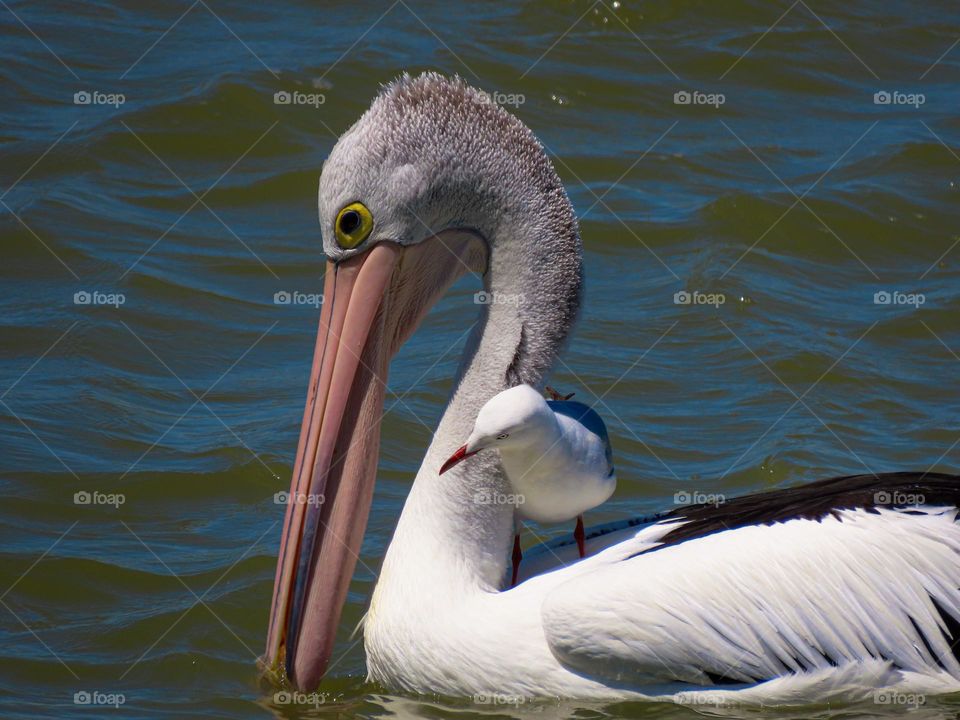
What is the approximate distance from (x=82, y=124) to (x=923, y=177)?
6181mm

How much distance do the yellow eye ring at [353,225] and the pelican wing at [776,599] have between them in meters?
1.36

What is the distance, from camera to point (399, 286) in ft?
17.0

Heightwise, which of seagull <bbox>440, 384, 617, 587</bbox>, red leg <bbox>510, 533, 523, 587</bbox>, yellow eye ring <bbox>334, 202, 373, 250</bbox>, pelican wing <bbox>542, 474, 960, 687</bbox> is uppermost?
yellow eye ring <bbox>334, 202, 373, 250</bbox>

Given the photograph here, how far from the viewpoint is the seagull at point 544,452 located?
479cm

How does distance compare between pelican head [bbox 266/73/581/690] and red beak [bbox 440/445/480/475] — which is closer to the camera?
red beak [bbox 440/445/480/475]

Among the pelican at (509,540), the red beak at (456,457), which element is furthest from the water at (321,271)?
the red beak at (456,457)

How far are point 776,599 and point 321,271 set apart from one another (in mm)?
5105

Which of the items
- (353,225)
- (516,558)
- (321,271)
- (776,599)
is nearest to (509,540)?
(516,558)

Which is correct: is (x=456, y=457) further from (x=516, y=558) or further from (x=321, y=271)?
(x=321, y=271)

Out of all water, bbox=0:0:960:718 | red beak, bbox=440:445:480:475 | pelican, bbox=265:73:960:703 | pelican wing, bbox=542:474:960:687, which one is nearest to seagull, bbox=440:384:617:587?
red beak, bbox=440:445:480:475

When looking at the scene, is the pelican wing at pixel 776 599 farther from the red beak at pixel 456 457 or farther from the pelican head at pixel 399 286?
the pelican head at pixel 399 286

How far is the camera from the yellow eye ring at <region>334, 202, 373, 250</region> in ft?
16.3

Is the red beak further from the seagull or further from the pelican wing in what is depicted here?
the pelican wing

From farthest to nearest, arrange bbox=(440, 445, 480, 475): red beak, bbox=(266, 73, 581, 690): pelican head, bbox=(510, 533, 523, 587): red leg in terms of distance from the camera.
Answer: bbox=(510, 533, 523, 587): red leg
bbox=(266, 73, 581, 690): pelican head
bbox=(440, 445, 480, 475): red beak
